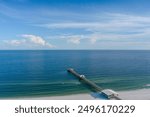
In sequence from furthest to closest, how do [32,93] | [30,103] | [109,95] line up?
[32,93] < [109,95] < [30,103]

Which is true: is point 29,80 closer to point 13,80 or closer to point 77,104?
point 13,80

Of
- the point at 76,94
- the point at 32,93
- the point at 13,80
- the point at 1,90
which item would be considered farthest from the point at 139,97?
the point at 13,80

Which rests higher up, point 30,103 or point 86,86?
point 30,103

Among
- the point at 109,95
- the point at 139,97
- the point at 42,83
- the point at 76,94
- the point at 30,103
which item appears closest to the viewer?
the point at 30,103

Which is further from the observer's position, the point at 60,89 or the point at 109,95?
the point at 60,89

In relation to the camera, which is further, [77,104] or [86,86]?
[86,86]

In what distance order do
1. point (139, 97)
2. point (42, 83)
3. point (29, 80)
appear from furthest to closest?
point (29, 80) < point (42, 83) < point (139, 97)

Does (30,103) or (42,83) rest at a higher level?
(30,103)

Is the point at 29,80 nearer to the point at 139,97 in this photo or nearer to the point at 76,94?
the point at 76,94

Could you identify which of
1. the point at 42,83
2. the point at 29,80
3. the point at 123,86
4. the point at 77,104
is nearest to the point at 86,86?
the point at 123,86
